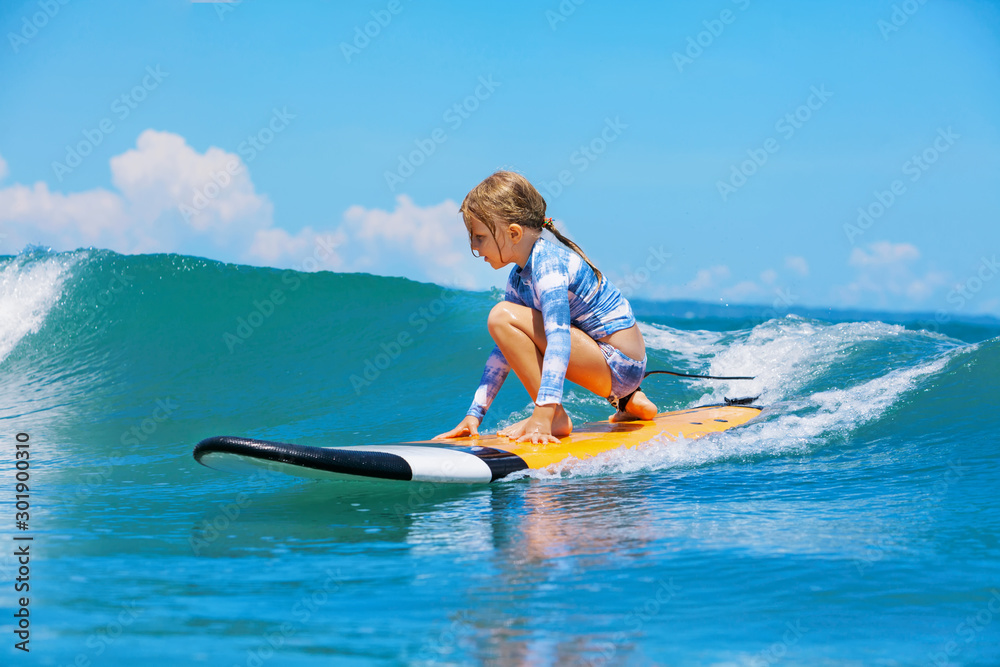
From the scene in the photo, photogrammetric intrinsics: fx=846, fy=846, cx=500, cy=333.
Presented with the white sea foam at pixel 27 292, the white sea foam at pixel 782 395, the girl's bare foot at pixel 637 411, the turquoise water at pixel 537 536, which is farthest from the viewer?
the white sea foam at pixel 27 292

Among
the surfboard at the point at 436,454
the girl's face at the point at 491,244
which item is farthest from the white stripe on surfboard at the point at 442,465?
the girl's face at the point at 491,244

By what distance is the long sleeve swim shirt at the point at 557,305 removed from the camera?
3.62 m

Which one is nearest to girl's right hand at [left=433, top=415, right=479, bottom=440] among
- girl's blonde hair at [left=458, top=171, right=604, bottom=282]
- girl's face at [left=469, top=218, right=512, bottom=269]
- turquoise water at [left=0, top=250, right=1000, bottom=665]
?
turquoise water at [left=0, top=250, right=1000, bottom=665]

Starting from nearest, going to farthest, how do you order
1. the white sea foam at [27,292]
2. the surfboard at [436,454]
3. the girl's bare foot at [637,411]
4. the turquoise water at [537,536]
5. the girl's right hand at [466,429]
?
1. the turquoise water at [537,536]
2. the surfboard at [436,454]
3. the girl's right hand at [466,429]
4. the girl's bare foot at [637,411]
5. the white sea foam at [27,292]

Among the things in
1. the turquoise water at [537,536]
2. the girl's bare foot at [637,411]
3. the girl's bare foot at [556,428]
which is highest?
the girl's bare foot at [637,411]

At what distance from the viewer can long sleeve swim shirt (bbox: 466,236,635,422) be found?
142 inches

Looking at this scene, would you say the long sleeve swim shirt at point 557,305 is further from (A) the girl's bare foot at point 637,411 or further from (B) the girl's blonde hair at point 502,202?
(A) the girl's bare foot at point 637,411

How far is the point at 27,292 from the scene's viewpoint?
984 cm

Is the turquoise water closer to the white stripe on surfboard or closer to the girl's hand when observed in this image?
the white stripe on surfboard

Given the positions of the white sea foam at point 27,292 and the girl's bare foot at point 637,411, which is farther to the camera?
the white sea foam at point 27,292

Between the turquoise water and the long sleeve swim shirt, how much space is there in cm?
45

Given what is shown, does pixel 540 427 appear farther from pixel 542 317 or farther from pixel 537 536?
pixel 537 536

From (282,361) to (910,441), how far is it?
5.47 metres

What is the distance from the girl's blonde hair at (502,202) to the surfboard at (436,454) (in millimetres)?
938
